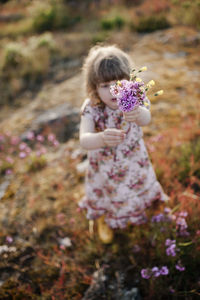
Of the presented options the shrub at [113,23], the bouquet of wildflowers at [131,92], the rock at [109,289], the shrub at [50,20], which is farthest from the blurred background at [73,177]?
the shrub at [50,20]

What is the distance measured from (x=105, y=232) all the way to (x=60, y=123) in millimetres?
2510

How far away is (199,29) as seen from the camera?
22.5ft

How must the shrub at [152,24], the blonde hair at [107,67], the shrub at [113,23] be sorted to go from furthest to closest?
the shrub at [113,23] < the shrub at [152,24] < the blonde hair at [107,67]

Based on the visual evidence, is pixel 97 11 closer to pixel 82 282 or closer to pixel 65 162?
pixel 65 162

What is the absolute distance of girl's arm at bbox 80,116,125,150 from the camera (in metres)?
1.51

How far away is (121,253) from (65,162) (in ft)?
5.82

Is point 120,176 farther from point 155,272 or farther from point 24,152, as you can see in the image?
point 24,152

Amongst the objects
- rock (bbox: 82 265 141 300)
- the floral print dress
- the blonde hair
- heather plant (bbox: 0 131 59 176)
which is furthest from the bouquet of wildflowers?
heather plant (bbox: 0 131 59 176)

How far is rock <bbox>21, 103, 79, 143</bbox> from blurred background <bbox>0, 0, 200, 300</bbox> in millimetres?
21

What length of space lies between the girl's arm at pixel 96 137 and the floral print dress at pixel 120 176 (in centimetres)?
9

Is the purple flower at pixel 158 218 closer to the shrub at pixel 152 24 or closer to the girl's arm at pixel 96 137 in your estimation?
the girl's arm at pixel 96 137

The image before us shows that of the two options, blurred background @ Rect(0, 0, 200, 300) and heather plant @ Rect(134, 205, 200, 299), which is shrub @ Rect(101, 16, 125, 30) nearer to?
blurred background @ Rect(0, 0, 200, 300)

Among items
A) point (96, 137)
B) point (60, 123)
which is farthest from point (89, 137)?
point (60, 123)

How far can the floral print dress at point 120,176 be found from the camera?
187cm
